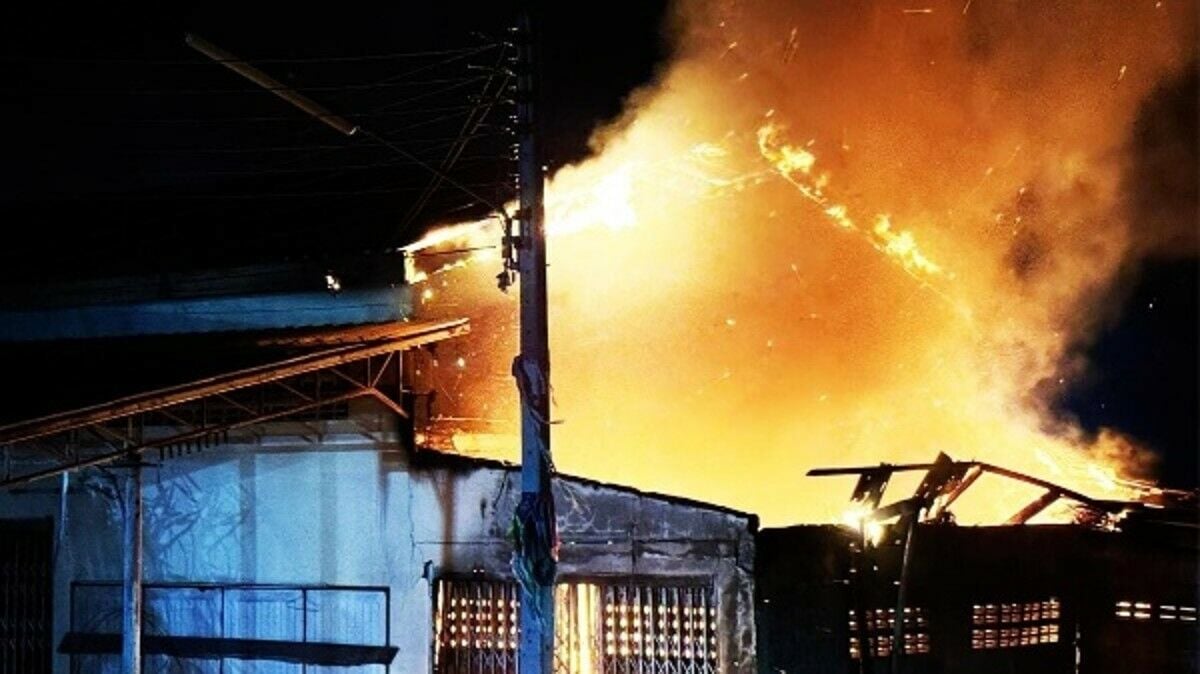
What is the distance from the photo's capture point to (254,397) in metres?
14.5

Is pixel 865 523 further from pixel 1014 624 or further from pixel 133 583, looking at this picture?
pixel 133 583

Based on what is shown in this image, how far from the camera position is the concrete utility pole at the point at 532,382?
10.2m

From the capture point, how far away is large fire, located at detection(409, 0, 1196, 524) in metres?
16.0

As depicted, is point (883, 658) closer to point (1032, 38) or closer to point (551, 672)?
point (551, 672)

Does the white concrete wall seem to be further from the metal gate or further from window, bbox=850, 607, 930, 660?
window, bbox=850, 607, 930, 660

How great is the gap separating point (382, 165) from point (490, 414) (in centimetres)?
649

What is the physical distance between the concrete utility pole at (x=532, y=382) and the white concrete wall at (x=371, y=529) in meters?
2.72

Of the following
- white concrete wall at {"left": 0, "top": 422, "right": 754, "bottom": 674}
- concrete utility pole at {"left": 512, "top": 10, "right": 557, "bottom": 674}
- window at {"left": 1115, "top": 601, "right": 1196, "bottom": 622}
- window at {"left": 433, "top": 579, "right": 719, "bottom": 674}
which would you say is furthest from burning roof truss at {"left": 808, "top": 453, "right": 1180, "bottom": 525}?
concrete utility pole at {"left": 512, "top": 10, "right": 557, "bottom": 674}

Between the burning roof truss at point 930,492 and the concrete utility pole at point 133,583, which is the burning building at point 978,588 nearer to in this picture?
the burning roof truss at point 930,492

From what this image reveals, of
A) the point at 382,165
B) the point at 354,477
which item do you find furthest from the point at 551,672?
the point at 382,165

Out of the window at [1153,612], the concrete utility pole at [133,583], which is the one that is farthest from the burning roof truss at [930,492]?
the concrete utility pole at [133,583]

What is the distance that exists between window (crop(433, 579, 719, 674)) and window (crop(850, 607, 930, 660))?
1628 millimetres

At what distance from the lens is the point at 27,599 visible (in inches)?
627

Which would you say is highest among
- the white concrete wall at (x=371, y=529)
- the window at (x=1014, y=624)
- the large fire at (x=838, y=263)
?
the large fire at (x=838, y=263)
